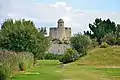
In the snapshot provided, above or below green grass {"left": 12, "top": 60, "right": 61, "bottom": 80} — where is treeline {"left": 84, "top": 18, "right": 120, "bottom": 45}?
above

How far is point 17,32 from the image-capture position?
71.8m

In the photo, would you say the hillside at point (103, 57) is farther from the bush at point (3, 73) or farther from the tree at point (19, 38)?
the bush at point (3, 73)

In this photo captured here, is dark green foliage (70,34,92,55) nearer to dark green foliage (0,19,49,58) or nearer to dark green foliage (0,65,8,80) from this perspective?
dark green foliage (0,19,49,58)

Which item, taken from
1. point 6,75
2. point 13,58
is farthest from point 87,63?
point 6,75

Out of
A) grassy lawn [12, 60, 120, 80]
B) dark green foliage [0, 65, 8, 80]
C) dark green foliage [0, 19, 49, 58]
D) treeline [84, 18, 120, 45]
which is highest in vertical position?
treeline [84, 18, 120, 45]

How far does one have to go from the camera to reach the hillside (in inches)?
3354

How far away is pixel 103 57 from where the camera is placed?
91250 millimetres

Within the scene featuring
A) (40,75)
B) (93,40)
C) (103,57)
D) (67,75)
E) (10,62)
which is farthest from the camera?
(93,40)

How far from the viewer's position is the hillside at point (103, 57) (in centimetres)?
8519

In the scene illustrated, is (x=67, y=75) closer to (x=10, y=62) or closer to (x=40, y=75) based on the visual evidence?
(x=40, y=75)

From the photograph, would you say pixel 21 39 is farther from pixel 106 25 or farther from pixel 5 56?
pixel 106 25

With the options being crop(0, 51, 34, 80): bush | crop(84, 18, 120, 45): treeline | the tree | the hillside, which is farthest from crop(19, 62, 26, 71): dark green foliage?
crop(84, 18, 120, 45): treeline

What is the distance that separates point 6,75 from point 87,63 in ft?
195

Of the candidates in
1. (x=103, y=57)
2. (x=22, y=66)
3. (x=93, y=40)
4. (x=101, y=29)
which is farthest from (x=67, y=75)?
(x=101, y=29)
